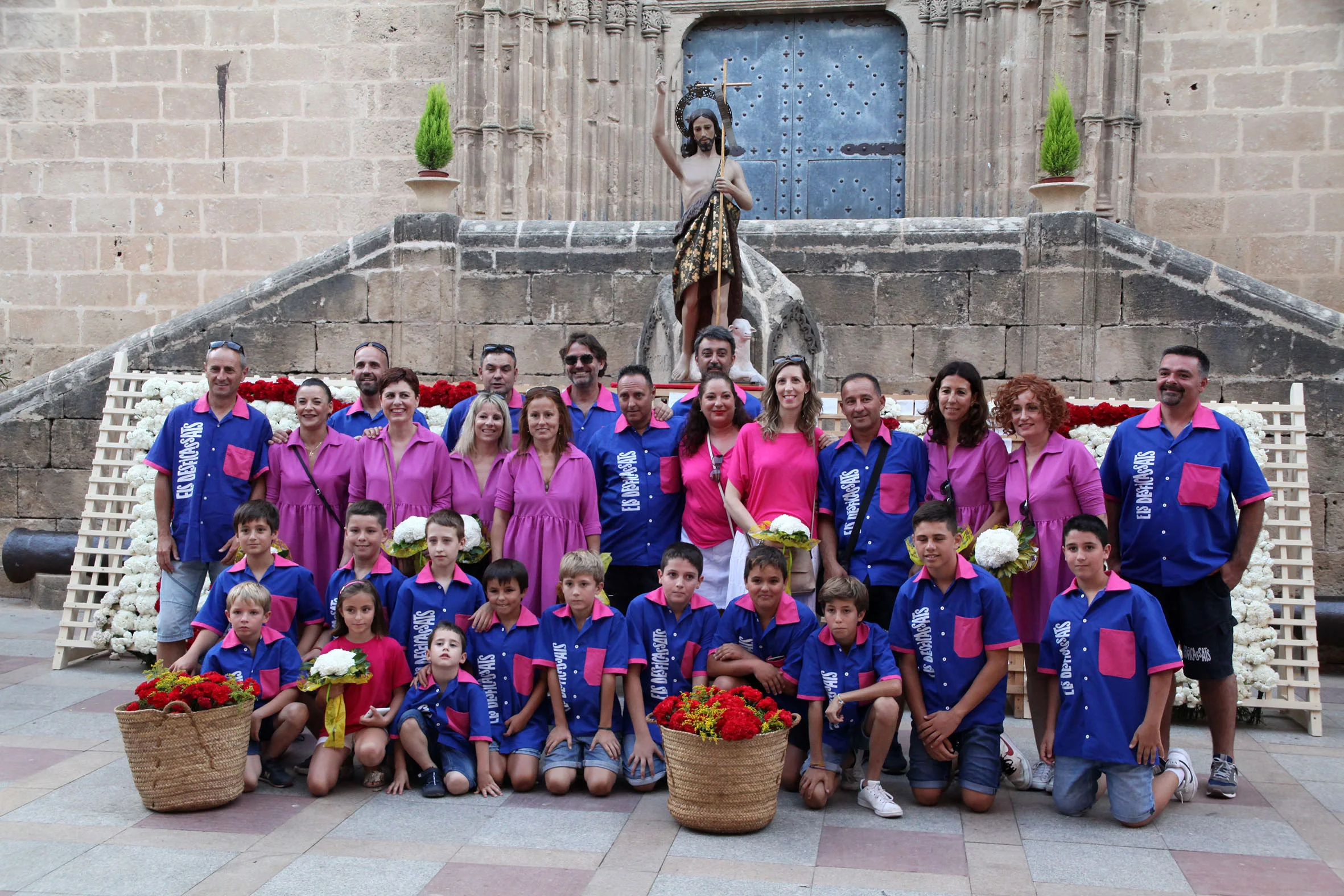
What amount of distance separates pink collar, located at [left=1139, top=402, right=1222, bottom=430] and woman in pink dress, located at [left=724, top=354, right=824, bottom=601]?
52.5 inches

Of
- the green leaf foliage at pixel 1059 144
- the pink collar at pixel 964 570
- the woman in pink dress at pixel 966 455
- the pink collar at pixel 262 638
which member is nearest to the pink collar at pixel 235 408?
the pink collar at pixel 262 638

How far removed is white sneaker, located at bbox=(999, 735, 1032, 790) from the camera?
491 cm

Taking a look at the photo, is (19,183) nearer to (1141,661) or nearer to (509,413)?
(509,413)

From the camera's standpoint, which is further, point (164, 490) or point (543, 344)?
point (543, 344)

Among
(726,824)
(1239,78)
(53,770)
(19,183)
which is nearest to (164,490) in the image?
(53,770)

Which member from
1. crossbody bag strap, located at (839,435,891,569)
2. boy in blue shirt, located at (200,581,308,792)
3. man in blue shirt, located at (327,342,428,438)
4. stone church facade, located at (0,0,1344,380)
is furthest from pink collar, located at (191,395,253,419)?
stone church facade, located at (0,0,1344,380)

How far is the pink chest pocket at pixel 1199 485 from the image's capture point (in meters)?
4.84

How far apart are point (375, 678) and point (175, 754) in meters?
0.79

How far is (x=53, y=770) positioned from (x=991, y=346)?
646 centimetres

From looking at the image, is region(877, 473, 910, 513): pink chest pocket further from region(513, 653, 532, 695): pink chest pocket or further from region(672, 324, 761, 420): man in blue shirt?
region(513, 653, 532, 695): pink chest pocket

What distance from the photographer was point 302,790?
4.82 m

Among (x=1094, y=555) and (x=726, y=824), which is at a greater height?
(x=1094, y=555)

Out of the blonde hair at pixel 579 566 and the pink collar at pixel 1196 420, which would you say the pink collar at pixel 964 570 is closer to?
the pink collar at pixel 1196 420

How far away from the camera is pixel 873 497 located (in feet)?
17.2
